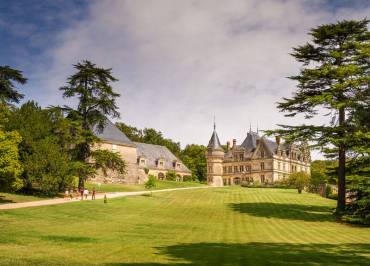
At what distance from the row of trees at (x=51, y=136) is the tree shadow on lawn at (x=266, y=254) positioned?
70.9 ft

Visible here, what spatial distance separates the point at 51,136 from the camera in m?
39.5

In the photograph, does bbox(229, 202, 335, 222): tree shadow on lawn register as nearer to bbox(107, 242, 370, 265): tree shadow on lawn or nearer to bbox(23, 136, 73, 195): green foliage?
bbox(107, 242, 370, 265): tree shadow on lawn

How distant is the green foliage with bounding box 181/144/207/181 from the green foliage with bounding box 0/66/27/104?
59.0 metres

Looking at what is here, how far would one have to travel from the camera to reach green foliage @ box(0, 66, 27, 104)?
141 ft

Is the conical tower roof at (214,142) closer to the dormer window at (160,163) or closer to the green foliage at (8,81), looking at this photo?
the dormer window at (160,163)

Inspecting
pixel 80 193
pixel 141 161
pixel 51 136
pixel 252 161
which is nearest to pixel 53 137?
pixel 51 136

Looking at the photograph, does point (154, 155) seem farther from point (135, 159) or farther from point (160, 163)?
point (135, 159)

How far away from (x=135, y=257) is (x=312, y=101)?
21423mm

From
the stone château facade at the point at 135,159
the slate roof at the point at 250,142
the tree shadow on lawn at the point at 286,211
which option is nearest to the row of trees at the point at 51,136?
the stone château facade at the point at 135,159

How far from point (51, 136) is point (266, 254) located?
100ft

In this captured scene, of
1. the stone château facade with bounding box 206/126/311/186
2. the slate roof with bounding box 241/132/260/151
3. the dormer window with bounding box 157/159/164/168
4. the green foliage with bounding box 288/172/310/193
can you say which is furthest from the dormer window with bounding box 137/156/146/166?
the green foliage with bounding box 288/172/310/193

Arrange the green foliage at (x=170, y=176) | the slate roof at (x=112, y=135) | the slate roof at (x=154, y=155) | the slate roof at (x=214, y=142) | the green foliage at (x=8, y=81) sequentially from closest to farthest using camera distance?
the green foliage at (x=8, y=81)
the slate roof at (x=112, y=135)
the green foliage at (x=170, y=176)
the slate roof at (x=154, y=155)
the slate roof at (x=214, y=142)

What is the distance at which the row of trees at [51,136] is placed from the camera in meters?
33.3

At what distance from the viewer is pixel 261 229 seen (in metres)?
22.8
